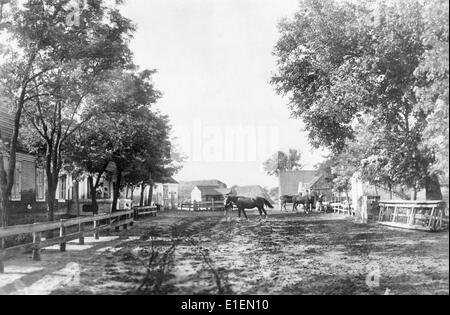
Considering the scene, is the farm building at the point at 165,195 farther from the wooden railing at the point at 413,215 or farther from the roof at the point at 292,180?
the wooden railing at the point at 413,215

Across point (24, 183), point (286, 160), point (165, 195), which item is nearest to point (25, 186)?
point (24, 183)

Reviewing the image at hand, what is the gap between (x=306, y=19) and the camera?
22.6 meters

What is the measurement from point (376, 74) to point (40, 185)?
57.2 feet

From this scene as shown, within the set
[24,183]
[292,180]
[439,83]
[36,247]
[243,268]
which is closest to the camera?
[439,83]

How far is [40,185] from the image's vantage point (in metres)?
24.5

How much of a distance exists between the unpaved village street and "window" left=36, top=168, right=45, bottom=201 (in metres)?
10.2

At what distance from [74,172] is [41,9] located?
1027 centimetres

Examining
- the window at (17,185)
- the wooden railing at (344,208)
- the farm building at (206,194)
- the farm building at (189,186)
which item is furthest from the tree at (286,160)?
the window at (17,185)

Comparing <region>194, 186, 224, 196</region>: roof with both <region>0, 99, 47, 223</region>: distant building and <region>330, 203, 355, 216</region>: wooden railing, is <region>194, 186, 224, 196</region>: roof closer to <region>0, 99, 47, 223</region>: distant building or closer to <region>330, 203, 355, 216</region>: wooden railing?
<region>330, 203, 355, 216</region>: wooden railing

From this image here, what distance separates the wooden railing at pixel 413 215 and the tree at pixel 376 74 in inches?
33.5

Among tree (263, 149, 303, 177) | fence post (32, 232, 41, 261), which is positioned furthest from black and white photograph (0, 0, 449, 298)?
tree (263, 149, 303, 177)

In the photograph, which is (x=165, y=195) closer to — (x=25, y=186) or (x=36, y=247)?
(x=25, y=186)
